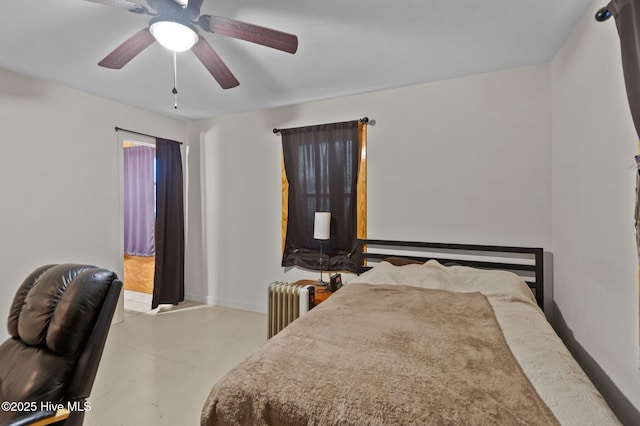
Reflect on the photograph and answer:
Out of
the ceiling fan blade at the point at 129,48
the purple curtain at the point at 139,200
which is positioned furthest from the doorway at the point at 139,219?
the ceiling fan blade at the point at 129,48

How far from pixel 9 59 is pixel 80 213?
1.38 meters

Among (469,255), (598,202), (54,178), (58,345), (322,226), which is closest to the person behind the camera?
(58,345)

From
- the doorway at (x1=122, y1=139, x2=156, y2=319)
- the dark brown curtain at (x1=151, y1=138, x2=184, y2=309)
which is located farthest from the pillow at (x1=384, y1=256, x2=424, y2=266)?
the doorway at (x1=122, y1=139, x2=156, y2=319)

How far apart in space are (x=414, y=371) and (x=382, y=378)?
5.4 inches

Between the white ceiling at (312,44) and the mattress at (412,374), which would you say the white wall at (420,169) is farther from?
the mattress at (412,374)

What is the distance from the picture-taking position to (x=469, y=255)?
2.76m

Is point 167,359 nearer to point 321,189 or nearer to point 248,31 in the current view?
point 321,189

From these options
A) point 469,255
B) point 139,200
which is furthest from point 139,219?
point 469,255

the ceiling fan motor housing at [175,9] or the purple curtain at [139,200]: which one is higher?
the ceiling fan motor housing at [175,9]

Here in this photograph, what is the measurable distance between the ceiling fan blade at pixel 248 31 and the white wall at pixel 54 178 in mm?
2264

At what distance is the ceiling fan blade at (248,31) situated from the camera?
1.53m

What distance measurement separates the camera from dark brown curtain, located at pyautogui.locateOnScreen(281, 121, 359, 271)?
322 centimetres

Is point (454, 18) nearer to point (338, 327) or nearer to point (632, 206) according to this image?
point (632, 206)

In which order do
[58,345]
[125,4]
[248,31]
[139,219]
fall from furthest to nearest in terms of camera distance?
1. [139,219]
2. [248,31]
3. [125,4]
4. [58,345]
